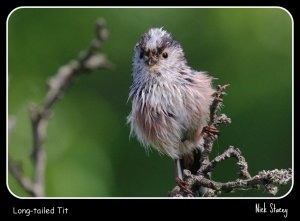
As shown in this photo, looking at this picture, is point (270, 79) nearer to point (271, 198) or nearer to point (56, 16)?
point (271, 198)

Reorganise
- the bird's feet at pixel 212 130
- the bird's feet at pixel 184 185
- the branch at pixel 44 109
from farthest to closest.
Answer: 1. the bird's feet at pixel 212 130
2. the bird's feet at pixel 184 185
3. the branch at pixel 44 109

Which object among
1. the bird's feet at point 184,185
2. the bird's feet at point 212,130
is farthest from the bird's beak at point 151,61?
the bird's feet at point 184,185

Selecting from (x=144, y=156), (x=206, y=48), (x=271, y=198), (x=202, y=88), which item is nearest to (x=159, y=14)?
(x=206, y=48)

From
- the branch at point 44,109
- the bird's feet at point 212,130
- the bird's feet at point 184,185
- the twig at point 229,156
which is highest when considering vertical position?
the branch at point 44,109

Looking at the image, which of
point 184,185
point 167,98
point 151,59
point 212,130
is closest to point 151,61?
point 151,59

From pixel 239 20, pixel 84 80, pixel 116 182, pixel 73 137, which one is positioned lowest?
pixel 116 182

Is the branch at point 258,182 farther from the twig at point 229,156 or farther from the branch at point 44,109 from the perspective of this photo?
the branch at point 44,109
